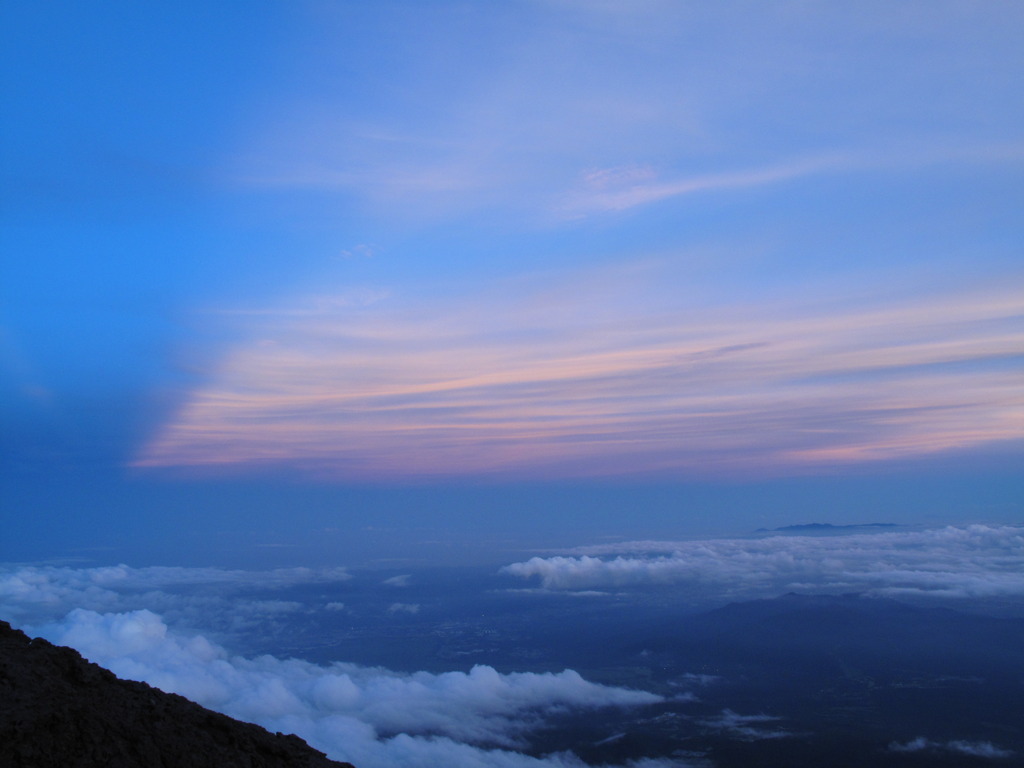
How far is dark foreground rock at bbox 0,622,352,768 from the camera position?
16.2 m

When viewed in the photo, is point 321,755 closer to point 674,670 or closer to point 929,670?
point 674,670

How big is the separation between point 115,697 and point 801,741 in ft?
376

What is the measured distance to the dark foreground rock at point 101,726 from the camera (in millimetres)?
16172

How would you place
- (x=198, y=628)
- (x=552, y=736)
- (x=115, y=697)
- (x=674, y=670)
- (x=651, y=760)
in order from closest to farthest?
1. (x=115, y=697)
2. (x=651, y=760)
3. (x=552, y=736)
4. (x=674, y=670)
5. (x=198, y=628)

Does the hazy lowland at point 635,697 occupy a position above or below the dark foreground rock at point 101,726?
below

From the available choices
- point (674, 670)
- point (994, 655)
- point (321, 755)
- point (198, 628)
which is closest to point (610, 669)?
point (674, 670)

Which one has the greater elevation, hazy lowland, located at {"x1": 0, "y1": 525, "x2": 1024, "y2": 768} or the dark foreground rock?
the dark foreground rock

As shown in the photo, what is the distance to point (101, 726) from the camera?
17312 millimetres

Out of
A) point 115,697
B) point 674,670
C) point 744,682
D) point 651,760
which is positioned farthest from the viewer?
point 674,670

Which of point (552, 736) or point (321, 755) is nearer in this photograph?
point (321, 755)

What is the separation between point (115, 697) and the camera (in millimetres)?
18828

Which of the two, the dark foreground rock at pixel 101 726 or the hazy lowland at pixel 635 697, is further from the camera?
the hazy lowland at pixel 635 697

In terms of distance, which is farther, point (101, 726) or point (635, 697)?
point (635, 697)

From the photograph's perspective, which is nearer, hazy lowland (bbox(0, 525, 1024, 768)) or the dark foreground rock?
the dark foreground rock
